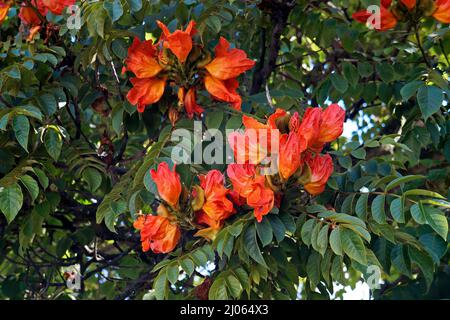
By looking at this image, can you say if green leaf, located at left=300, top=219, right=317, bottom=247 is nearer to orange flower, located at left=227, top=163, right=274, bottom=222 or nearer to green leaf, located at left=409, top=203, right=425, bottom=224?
orange flower, located at left=227, top=163, right=274, bottom=222

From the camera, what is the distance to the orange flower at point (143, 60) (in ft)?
7.48

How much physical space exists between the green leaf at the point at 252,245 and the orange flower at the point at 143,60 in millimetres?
603

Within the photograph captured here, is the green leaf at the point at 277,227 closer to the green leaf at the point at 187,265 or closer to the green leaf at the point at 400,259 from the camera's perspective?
the green leaf at the point at 187,265

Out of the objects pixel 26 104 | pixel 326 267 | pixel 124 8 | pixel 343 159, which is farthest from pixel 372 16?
pixel 26 104

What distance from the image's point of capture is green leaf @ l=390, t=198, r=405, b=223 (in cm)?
197

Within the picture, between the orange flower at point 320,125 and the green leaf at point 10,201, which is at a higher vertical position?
the orange flower at point 320,125

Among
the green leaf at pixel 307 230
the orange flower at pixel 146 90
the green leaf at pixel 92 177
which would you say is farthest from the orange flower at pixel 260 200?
the green leaf at pixel 92 177

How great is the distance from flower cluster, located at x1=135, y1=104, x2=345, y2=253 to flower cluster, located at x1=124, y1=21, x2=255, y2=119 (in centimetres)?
30

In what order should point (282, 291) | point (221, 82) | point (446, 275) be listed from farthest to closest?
point (446, 275)
point (282, 291)
point (221, 82)

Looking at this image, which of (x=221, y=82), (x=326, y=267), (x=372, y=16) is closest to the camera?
(x=326, y=267)

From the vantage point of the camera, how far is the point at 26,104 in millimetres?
2455
